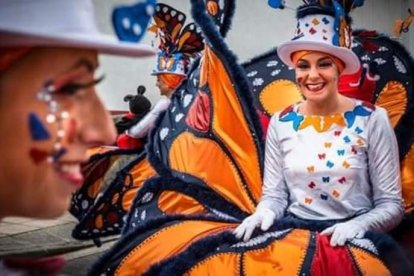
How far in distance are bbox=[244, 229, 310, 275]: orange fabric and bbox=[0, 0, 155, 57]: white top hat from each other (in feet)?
3.50

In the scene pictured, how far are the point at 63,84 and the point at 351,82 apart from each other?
6.13 feet

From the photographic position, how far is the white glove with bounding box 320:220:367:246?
1.62m

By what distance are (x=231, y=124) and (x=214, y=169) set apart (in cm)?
18

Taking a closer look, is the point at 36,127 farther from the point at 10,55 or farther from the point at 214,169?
the point at 214,169

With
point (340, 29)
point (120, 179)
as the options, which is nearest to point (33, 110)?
point (340, 29)

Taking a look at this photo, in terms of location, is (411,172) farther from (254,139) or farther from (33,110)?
(33,110)

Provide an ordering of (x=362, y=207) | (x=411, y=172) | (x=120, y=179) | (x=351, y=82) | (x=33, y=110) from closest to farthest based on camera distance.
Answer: (x=33, y=110)
(x=362, y=207)
(x=411, y=172)
(x=351, y=82)
(x=120, y=179)

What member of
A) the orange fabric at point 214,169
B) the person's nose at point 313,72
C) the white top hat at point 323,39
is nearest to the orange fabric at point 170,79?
the orange fabric at point 214,169

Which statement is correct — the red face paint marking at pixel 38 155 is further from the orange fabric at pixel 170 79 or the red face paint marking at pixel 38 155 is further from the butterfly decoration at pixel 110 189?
the orange fabric at pixel 170 79

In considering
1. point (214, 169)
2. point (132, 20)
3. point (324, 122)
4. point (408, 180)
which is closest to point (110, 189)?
point (214, 169)

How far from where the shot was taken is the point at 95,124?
25.9 inches

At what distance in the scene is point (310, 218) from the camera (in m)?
1.84

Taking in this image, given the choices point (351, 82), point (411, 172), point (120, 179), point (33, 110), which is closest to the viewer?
point (33, 110)

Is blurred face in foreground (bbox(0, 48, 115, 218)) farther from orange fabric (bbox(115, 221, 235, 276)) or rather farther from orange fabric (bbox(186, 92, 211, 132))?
orange fabric (bbox(186, 92, 211, 132))
